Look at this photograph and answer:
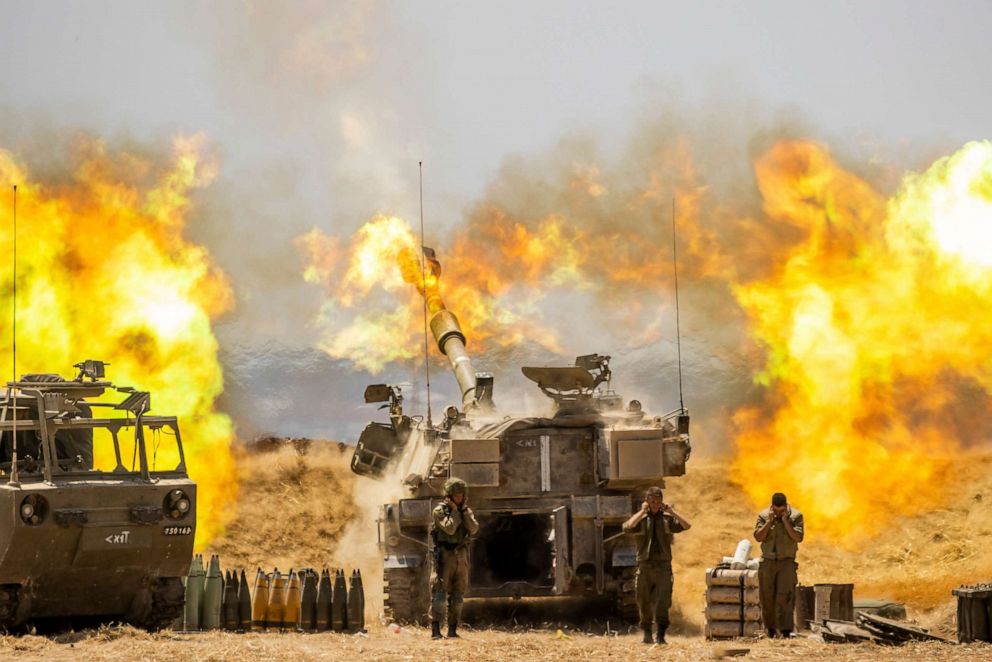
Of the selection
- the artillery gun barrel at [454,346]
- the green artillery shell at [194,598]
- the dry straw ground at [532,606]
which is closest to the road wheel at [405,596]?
the dry straw ground at [532,606]

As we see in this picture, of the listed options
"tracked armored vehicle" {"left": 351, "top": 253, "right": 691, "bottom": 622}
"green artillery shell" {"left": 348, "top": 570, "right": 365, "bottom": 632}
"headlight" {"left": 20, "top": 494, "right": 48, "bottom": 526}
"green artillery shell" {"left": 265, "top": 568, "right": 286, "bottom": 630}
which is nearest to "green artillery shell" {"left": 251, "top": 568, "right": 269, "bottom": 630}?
"green artillery shell" {"left": 265, "top": 568, "right": 286, "bottom": 630}

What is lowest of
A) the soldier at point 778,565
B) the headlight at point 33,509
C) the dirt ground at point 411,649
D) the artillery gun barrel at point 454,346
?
the dirt ground at point 411,649

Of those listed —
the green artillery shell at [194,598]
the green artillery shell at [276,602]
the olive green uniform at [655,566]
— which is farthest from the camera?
the green artillery shell at [276,602]

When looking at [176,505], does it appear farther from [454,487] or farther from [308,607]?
[454,487]

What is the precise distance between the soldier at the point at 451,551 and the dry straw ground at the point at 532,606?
1.40 ft

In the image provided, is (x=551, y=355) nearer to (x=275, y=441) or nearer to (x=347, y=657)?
(x=275, y=441)

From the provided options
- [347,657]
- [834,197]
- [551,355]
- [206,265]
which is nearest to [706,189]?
[834,197]

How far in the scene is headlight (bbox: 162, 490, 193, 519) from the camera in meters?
18.4

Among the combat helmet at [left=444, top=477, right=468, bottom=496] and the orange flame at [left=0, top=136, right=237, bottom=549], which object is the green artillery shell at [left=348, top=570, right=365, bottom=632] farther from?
the orange flame at [left=0, top=136, right=237, bottom=549]

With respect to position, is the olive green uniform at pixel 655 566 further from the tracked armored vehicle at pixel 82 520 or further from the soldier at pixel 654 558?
the tracked armored vehicle at pixel 82 520

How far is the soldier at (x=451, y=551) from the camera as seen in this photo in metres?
18.6

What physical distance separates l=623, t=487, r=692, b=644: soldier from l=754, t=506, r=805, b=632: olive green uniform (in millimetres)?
965

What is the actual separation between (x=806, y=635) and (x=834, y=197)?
600 inches

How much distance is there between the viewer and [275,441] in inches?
1533
